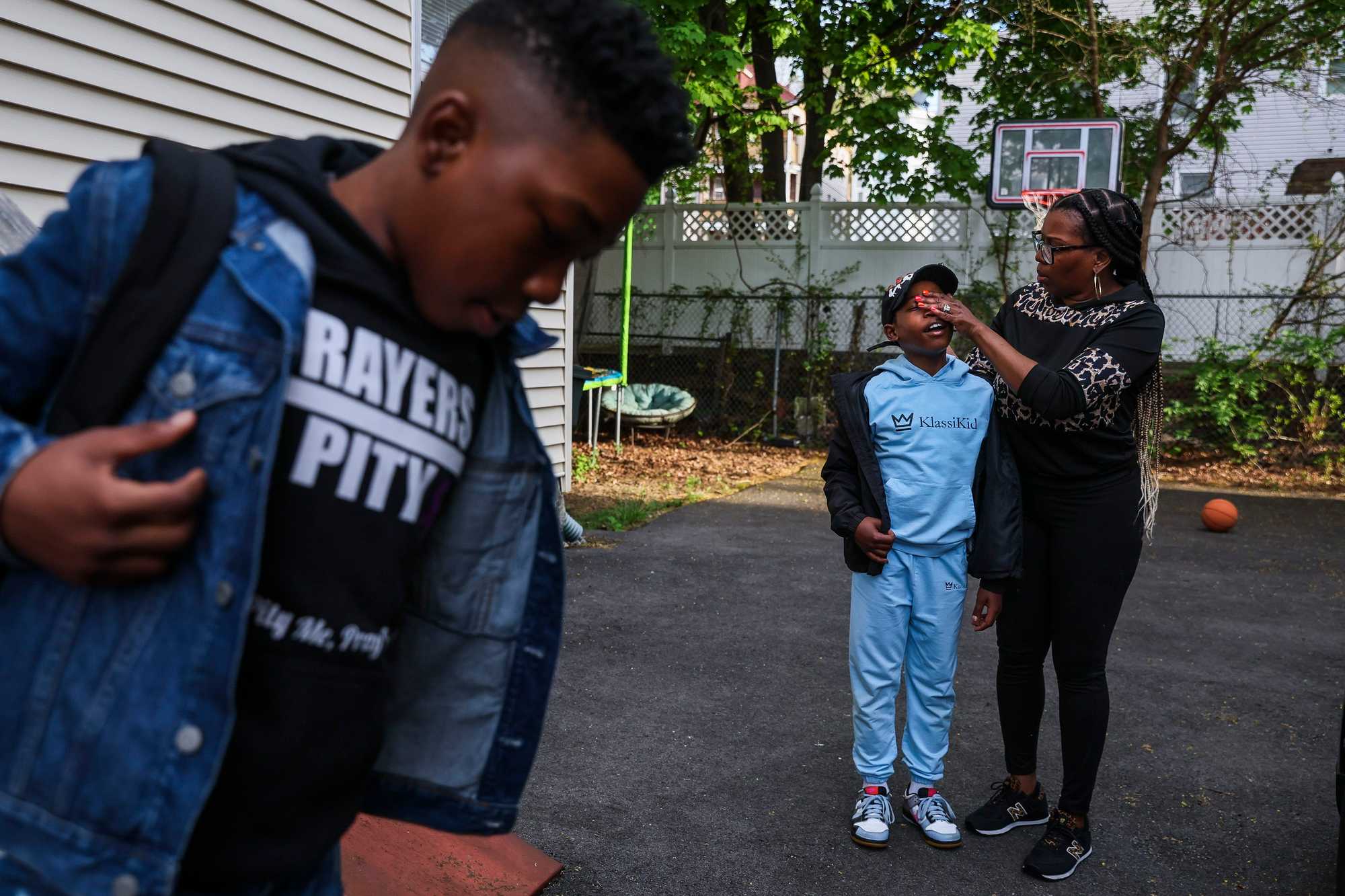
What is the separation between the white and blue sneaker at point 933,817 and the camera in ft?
11.4

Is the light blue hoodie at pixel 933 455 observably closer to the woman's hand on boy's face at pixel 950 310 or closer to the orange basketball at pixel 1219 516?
the woman's hand on boy's face at pixel 950 310

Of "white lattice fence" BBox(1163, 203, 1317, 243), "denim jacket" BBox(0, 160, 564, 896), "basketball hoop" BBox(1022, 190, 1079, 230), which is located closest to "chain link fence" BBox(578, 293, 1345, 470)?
"white lattice fence" BBox(1163, 203, 1317, 243)

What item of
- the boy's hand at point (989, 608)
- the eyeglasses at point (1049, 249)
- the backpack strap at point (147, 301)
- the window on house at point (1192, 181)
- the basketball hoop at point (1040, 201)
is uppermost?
the window on house at point (1192, 181)

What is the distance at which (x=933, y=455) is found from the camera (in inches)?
134

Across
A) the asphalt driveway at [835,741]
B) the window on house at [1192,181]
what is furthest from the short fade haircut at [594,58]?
the window on house at [1192,181]

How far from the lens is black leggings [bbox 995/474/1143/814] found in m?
3.29

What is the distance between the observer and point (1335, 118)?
21.4 meters

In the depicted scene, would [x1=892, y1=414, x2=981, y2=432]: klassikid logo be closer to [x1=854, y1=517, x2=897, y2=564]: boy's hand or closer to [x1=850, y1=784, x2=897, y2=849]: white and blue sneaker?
[x1=854, y1=517, x2=897, y2=564]: boy's hand

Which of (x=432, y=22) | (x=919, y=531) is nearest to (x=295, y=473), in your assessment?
(x=919, y=531)

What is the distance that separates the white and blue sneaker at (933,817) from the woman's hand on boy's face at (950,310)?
1.51m

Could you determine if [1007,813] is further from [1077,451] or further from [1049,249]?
[1049,249]

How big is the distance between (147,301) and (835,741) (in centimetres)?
375

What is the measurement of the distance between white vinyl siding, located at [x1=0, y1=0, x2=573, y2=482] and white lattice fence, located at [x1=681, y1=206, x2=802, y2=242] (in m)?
9.83

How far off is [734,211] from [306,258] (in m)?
15.4
